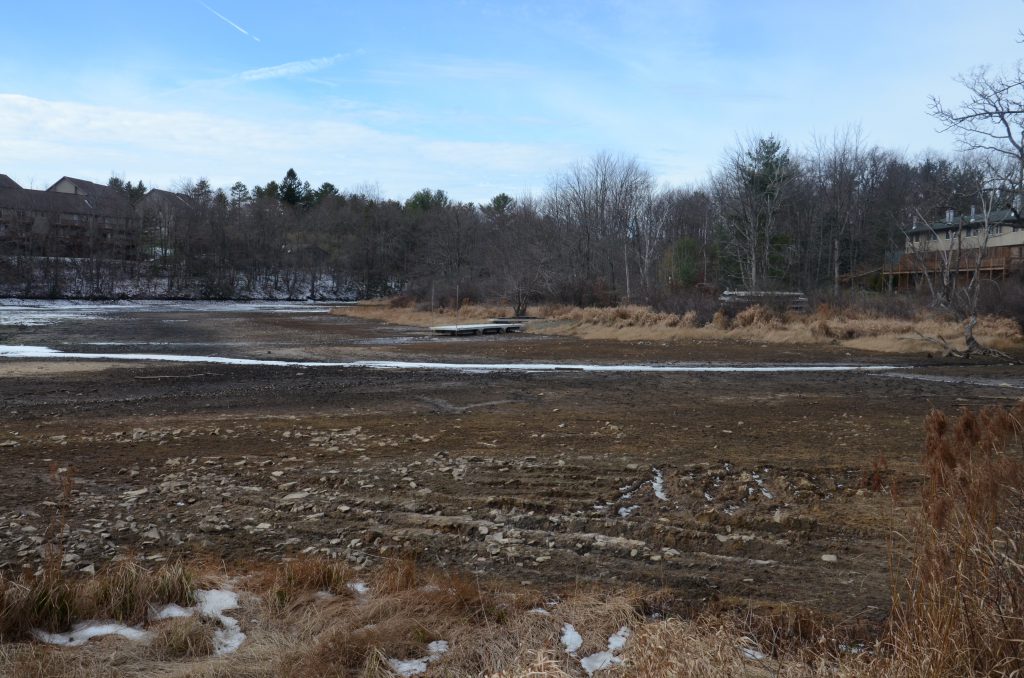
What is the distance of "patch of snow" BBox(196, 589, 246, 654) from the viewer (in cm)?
373

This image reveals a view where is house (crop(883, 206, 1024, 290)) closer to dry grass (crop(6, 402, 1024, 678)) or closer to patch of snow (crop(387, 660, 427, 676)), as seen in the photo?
dry grass (crop(6, 402, 1024, 678))

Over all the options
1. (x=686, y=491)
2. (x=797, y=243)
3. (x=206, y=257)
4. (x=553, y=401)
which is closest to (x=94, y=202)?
(x=206, y=257)

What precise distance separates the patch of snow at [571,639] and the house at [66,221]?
79184 mm

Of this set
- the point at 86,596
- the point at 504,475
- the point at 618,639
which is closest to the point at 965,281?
the point at 504,475

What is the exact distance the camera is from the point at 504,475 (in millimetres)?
7199

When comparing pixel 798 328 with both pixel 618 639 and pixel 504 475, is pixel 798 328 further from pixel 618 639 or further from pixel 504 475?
pixel 618 639

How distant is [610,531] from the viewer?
5.60 meters

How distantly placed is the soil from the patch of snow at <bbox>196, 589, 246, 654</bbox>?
862mm

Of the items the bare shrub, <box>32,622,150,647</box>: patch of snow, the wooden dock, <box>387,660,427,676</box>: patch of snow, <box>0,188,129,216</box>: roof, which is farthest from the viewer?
<box>0,188,129,216</box>: roof

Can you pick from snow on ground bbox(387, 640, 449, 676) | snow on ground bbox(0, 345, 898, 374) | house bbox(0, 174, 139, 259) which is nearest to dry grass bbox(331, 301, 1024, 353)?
snow on ground bbox(0, 345, 898, 374)

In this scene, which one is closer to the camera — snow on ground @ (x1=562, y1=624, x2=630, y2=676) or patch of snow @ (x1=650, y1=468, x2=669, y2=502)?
snow on ground @ (x1=562, y1=624, x2=630, y2=676)

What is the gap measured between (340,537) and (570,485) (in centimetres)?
226

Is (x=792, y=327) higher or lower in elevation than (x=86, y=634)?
higher

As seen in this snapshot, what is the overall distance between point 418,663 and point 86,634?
1782 millimetres
